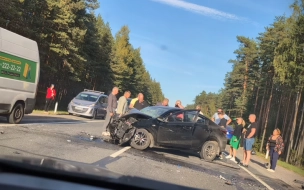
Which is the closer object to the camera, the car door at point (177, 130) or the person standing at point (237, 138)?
the car door at point (177, 130)

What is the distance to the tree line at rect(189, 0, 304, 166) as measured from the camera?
26.2 meters

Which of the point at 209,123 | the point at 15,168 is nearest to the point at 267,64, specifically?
the point at 209,123

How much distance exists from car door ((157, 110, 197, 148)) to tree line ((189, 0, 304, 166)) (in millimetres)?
16775

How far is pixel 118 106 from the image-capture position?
1352 centimetres

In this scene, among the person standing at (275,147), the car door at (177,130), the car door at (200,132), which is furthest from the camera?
the person standing at (275,147)

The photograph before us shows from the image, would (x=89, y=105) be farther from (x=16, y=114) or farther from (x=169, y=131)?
(x=169, y=131)

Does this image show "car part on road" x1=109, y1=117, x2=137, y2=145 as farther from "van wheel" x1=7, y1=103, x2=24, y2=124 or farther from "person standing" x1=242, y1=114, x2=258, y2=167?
"person standing" x1=242, y1=114, x2=258, y2=167

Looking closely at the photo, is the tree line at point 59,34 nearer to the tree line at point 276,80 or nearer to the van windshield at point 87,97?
the van windshield at point 87,97

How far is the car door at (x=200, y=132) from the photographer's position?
11742mm

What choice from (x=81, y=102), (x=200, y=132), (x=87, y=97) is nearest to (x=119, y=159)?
(x=200, y=132)

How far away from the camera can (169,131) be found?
37.0 ft

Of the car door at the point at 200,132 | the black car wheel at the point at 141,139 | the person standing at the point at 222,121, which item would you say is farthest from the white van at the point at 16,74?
the person standing at the point at 222,121

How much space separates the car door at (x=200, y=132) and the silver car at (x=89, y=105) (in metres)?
12.8

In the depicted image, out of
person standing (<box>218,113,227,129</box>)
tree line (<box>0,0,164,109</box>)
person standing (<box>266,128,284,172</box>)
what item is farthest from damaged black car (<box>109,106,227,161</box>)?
tree line (<box>0,0,164,109</box>)
